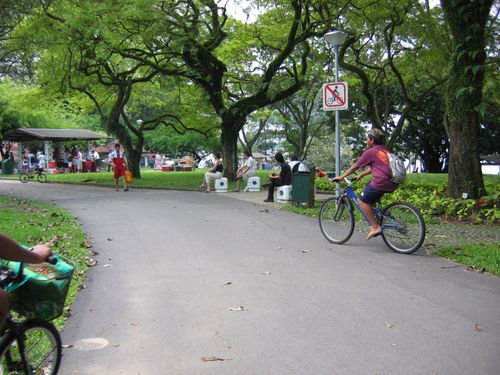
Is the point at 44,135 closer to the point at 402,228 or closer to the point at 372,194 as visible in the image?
the point at 372,194

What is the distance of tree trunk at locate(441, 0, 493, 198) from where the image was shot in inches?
441

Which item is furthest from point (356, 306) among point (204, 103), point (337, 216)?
point (204, 103)

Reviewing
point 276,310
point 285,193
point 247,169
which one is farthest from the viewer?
point 247,169

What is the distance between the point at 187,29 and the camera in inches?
717

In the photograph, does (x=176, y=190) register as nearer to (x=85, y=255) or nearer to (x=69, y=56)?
(x=69, y=56)

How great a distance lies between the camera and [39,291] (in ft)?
9.85

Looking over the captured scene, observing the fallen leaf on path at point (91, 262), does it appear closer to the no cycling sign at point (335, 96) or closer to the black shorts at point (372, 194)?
the black shorts at point (372, 194)

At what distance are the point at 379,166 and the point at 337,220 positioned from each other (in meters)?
1.40

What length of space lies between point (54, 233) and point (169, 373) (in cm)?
611

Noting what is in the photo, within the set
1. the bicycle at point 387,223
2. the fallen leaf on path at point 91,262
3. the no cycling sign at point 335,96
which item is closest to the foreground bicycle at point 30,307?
the fallen leaf on path at point 91,262

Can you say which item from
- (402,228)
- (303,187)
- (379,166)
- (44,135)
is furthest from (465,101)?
(44,135)

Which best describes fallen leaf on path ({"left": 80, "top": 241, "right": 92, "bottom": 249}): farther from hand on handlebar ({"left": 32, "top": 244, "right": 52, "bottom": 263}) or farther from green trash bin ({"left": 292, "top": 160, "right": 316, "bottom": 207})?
green trash bin ({"left": 292, "top": 160, "right": 316, "bottom": 207})

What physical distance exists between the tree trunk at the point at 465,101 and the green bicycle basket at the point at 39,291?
10272mm

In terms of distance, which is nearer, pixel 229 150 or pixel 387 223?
pixel 387 223
